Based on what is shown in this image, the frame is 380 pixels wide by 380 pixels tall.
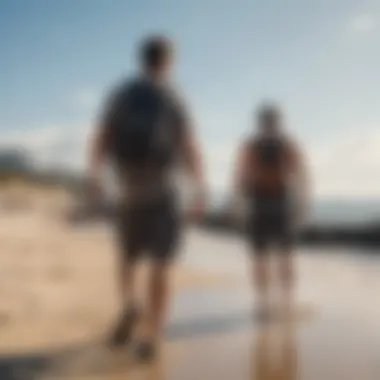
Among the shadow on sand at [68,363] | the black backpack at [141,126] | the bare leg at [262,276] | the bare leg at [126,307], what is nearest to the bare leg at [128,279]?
the bare leg at [126,307]

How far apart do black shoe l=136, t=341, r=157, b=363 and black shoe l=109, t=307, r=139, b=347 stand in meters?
0.04

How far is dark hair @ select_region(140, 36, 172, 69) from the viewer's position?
59.6 inches

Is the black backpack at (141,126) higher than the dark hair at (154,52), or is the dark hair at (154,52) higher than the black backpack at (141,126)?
the dark hair at (154,52)

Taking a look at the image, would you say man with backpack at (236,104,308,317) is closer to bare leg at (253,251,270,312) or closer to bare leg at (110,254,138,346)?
bare leg at (253,251,270,312)

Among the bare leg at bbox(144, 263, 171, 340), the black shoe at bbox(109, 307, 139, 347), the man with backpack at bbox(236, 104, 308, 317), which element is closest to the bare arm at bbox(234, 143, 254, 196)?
the man with backpack at bbox(236, 104, 308, 317)

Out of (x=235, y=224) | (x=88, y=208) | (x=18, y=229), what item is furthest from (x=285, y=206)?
(x=18, y=229)

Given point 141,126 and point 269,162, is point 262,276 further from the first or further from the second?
point 141,126

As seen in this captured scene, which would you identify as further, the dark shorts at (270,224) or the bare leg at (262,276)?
the bare leg at (262,276)

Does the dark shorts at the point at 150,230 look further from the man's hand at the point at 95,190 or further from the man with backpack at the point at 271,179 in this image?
the man with backpack at the point at 271,179

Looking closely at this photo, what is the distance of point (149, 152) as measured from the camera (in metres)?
1.46

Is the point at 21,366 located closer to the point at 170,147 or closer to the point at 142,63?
the point at 170,147

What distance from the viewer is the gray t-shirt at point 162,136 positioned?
4.79 ft

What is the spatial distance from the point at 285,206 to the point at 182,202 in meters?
0.30

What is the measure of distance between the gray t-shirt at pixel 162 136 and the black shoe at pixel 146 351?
1.12 ft
